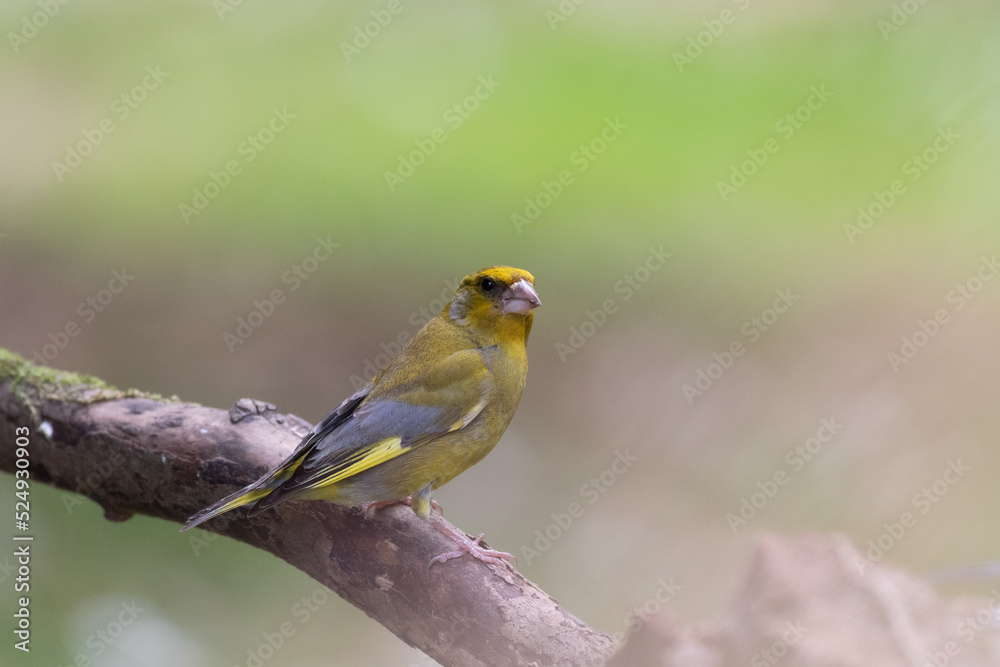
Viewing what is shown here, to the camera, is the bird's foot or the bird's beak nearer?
the bird's foot

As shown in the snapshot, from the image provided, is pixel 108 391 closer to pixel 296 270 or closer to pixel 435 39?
pixel 296 270

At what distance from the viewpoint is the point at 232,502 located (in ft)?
8.95

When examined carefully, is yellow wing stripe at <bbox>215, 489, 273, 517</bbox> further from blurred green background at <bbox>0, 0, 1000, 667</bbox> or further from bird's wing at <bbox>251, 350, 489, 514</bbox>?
blurred green background at <bbox>0, 0, 1000, 667</bbox>

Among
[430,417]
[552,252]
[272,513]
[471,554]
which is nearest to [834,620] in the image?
[471,554]

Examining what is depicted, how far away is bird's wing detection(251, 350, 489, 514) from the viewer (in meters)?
2.90

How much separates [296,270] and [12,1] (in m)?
3.97

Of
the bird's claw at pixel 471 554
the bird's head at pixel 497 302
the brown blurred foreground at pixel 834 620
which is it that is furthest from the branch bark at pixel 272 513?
the bird's head at pixel 497 302

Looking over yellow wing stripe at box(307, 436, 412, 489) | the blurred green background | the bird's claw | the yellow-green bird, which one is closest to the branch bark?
the bird's claw

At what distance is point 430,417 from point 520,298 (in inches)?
20.7

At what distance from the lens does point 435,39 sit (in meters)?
7.80

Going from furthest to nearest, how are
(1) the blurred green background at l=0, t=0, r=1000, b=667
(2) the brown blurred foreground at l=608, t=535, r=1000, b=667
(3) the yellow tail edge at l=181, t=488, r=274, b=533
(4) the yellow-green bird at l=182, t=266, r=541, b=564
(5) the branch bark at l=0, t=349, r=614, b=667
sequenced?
(1) the blurred green background at l=0, t=0, r=1000, b=667, (4) the yellow-green bird at l=182, t=266, r=541, b=564, (3) the yellow tail edge at l=181, t=488, r=274, b=533, (5) the branch bark at l=0, t=349, r=614, b=667, (2) the brown blurred foreground at l=608, t=535, r=1000, b=667

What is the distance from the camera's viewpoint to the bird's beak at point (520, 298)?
9.96 feet

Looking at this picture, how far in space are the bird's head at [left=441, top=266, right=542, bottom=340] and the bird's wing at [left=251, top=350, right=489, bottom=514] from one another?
128 mm

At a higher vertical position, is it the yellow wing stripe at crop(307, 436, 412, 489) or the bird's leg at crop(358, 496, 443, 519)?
the yellow wing stripe at crop(307, 436, 412, 489)
